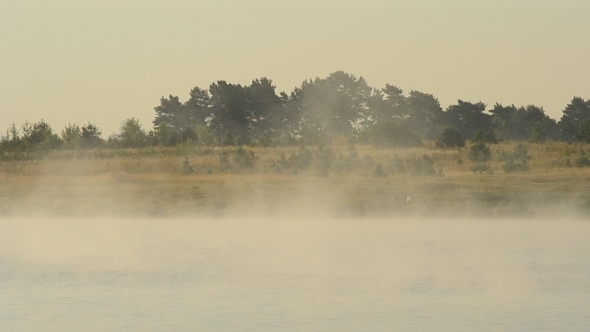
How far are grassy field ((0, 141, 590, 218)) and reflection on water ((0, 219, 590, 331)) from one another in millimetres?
4969

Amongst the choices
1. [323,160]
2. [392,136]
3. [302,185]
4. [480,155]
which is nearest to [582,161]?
[480,155]

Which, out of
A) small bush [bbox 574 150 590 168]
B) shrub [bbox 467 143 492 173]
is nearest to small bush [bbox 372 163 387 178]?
shrub [bbox 467 143 492 173]

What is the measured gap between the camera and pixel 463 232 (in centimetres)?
3838

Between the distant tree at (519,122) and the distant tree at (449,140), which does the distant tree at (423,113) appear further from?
the distant tree at (449,140)

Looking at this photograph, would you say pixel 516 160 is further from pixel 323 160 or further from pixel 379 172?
pixel 323 160

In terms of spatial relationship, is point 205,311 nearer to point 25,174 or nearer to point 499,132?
point 25,174

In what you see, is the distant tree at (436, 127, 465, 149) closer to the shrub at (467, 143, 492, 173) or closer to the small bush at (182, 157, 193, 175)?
the shrub at (467, 143, 492, 173)

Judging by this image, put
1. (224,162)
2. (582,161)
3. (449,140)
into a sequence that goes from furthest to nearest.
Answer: (449,140)
(224,162)
(582,161)

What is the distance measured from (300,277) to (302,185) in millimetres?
27225

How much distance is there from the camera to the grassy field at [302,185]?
46656 millimetres

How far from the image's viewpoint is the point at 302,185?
53438 millimetres

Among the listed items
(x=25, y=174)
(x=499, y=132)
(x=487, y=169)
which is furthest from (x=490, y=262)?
(x=499, y=132)

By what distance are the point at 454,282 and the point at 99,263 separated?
10059 millimetres

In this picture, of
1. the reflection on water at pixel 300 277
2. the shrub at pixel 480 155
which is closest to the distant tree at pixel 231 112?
the shrub at pixel 480 155
